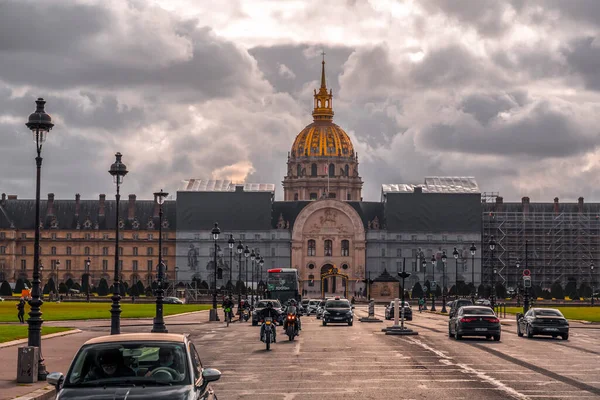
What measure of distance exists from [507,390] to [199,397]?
33.4 feet

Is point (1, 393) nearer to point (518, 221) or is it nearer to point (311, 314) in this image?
point (311, 314)

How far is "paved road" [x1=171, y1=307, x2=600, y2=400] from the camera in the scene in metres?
22.1

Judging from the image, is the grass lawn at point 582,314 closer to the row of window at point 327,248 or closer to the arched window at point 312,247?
the row of window at point 327,248

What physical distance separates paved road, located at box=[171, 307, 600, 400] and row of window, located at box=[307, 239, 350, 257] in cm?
13167

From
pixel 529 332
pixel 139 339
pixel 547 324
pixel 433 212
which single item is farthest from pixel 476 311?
pixel 433 212

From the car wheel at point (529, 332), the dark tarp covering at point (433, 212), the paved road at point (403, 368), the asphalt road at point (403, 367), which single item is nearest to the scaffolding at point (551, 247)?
the dark tarp covering at point (433, 212)

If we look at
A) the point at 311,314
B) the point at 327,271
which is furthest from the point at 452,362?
the point at 327,271

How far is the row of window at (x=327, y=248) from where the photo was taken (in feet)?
580

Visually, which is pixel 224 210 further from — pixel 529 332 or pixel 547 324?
pixel 547 324

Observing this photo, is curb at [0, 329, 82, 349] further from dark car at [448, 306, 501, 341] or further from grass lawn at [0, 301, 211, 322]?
dark car at [448, 306, 501, 341]

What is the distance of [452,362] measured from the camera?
2992 cm

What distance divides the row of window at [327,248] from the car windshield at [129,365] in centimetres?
16262

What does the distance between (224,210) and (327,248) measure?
18.1 meters

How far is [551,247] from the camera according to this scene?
6368 inches
